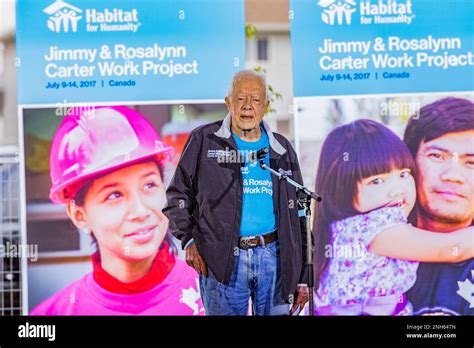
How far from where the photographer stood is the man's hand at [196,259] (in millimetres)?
5355

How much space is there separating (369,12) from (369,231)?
1438mm

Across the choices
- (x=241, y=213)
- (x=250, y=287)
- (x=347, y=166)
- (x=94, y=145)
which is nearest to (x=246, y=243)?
(x=241, y=213)

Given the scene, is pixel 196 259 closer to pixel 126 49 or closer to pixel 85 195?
pixel 85 195

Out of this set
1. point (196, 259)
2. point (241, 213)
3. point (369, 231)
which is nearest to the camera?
point (241, 213)

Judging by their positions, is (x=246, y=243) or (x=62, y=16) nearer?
(x=246, y=243)

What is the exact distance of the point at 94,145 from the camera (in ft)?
18.0

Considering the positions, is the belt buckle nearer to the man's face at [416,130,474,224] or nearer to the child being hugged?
the child being hugged

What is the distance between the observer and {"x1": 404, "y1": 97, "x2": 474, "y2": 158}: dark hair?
17.9ft

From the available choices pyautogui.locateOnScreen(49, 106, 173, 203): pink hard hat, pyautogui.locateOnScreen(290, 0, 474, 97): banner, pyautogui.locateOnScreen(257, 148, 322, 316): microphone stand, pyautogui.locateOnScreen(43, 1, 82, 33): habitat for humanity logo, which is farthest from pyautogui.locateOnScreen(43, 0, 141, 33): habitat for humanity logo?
pyautogui.locateOnScreen(257, 148, 322, 316): microphone stand

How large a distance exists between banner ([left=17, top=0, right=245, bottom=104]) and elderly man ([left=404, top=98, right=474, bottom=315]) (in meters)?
1.33

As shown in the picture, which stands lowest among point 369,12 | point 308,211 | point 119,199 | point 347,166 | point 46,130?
point 308,211

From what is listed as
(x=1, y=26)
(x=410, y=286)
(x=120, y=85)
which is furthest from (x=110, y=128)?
(x=410, y=286)
